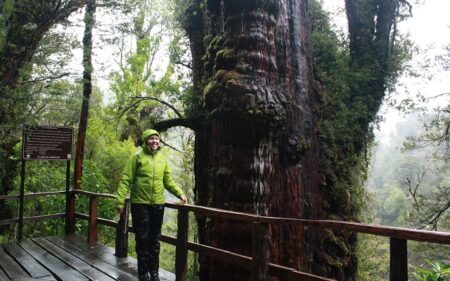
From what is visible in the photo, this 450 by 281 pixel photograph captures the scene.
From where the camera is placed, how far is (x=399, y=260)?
2475 mm

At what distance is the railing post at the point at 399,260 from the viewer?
8.03 feet

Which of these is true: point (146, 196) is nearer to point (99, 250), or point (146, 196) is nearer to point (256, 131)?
point (256, 131)

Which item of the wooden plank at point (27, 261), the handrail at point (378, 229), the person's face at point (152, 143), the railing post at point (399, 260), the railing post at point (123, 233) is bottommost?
the wooden plank at point (27, 261)

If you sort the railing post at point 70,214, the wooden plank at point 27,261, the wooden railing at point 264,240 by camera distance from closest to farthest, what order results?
1. the wooden railing at point 264,240
2. the wooden plank at point 27,261
3. the railing post at point 70,214

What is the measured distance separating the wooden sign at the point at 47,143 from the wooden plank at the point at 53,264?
1.64m

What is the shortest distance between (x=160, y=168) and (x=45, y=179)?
9151 millimetres

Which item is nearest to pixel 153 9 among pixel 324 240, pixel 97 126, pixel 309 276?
pixel 97 126

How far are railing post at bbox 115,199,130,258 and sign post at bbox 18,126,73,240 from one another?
2527mm

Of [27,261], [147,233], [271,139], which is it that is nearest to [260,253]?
[147,233]

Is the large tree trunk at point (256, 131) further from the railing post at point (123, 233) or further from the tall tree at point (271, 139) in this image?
the railing post at point (123, 233)

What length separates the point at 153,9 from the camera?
56.4 ft

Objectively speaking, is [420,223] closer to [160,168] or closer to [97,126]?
[160,168]

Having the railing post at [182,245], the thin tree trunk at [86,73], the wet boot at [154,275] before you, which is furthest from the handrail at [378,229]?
the thin tree trunk at [86,73]

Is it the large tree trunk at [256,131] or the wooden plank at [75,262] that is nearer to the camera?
the wooden plank at [75,262]
